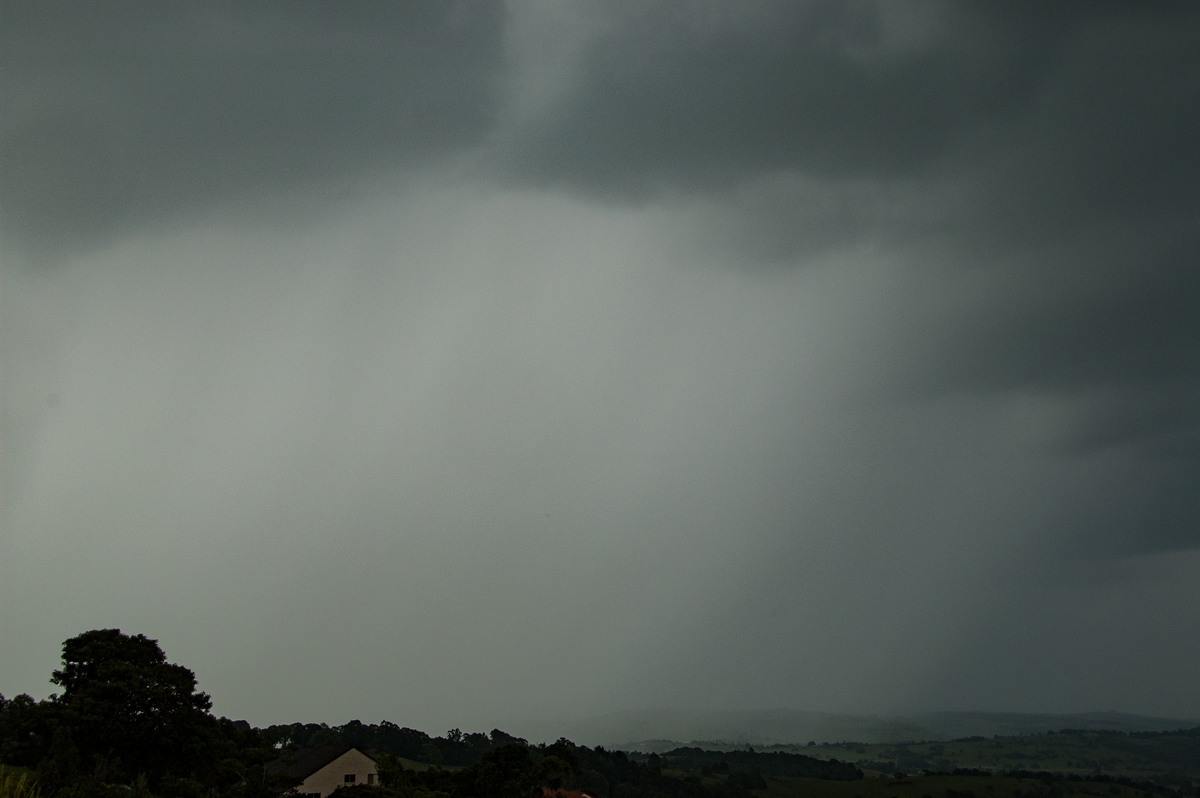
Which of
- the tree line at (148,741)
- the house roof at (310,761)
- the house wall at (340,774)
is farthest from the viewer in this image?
the house roof at (310,761)

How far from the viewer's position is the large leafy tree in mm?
67312

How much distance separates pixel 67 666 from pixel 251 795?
19.3 m

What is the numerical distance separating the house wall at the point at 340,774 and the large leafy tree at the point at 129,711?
2611 centimetres

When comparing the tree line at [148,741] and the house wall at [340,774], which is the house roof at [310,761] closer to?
the house wall at [340,774]

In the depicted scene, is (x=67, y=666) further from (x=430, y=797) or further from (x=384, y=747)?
(x=384, y=747)

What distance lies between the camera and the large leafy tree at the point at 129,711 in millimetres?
67312

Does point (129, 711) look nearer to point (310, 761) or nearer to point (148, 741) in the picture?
point (148, 741)

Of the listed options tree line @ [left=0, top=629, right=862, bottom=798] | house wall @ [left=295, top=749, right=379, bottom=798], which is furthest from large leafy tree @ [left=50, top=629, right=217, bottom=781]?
house wall @ [left=295, top=749, right=379, bottom=798]

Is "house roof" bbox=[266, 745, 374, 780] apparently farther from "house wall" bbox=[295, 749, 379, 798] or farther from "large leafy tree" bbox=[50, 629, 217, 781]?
"large leafy tree" bbox=[50, 629, 217, 781]

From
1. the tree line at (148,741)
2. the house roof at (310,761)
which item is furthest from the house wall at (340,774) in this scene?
the tree line at (148,741)

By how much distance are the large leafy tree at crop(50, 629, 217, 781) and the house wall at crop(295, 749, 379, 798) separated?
2611 cm

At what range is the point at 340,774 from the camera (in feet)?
324

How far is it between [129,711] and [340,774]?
112 feet

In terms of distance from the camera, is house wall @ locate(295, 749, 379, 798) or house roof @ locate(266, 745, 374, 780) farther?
house roof @ locate(266, 745, 374, 780)
